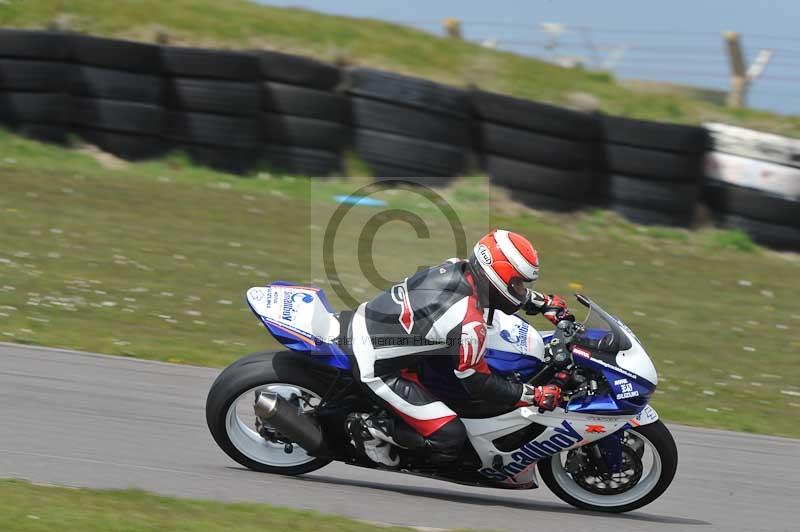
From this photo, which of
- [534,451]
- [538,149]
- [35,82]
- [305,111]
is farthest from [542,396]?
[35,82]

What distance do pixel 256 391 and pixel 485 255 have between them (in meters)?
1.40

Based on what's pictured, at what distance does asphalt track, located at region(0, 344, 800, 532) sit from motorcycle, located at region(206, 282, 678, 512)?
0.59 feet

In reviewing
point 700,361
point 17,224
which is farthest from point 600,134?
point 17,224

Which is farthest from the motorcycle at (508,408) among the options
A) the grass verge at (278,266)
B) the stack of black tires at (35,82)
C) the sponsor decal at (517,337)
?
the stack of black tires at (35,82)

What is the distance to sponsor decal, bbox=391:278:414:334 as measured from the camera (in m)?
5.44

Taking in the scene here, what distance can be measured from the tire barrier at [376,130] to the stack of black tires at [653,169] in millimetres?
17

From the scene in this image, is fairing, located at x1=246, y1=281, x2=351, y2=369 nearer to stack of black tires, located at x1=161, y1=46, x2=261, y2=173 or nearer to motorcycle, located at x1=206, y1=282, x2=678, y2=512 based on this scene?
motorcycle, located at x1=206, y1=282, x2=678, y2=512

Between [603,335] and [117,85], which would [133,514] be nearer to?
[603,335]

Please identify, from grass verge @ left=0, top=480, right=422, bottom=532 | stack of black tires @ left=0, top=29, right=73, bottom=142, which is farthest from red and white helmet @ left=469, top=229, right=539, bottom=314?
stack of black tires @ left=0, top=29, right=73, bottom=142

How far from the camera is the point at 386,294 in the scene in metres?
5.67

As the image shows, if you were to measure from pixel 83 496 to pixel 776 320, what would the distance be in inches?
315

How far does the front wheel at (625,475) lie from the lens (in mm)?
5621

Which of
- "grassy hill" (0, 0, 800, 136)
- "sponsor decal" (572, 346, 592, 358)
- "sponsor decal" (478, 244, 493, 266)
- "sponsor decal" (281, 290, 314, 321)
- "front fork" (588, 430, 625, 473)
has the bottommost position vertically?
"front fork" (588, 430, 625, 473)

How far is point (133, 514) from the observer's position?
15.6ft
